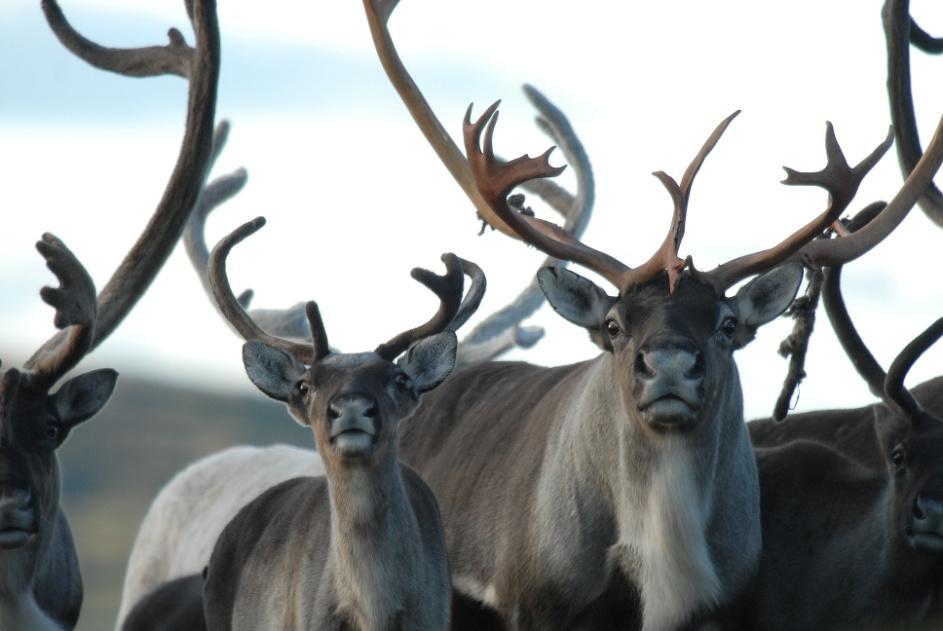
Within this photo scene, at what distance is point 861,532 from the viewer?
9.89m

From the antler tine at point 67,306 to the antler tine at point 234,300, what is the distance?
851 mm

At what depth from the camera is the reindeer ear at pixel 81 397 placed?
9.34 meters

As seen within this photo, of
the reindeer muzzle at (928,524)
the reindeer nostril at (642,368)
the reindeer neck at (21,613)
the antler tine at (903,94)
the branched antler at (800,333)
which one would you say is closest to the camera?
the reindeer nostril at (642,368)

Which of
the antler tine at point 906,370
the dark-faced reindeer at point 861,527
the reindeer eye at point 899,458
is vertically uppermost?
the antler tine at point 906,370

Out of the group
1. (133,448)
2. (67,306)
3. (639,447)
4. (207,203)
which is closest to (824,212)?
(639,447)

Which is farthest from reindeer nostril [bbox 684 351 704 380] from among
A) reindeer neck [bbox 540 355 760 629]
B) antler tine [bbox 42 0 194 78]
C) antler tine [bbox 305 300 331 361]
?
antler tine [bbox 42 0 194 78]

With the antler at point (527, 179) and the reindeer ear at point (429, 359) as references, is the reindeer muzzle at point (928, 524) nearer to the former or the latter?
the antler at point (527, 179)

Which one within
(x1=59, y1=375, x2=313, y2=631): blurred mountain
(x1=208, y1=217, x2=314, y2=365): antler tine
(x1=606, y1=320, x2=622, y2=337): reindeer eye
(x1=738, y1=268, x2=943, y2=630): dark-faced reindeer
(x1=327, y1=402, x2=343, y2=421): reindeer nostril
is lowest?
(x1=59, y1=375, x2=313, y2=631): blurred mountain

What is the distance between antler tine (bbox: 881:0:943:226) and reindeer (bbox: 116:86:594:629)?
3593mm

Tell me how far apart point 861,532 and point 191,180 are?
11.6 ft

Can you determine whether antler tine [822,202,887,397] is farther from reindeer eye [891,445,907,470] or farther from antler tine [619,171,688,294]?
antler tine [619,171,688,294]

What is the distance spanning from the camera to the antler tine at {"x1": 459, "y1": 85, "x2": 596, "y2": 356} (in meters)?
14.4

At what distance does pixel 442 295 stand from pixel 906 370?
2134 millimetres

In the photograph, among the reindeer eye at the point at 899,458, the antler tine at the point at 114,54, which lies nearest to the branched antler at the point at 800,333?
the reindeer eye at the point at 899,458
